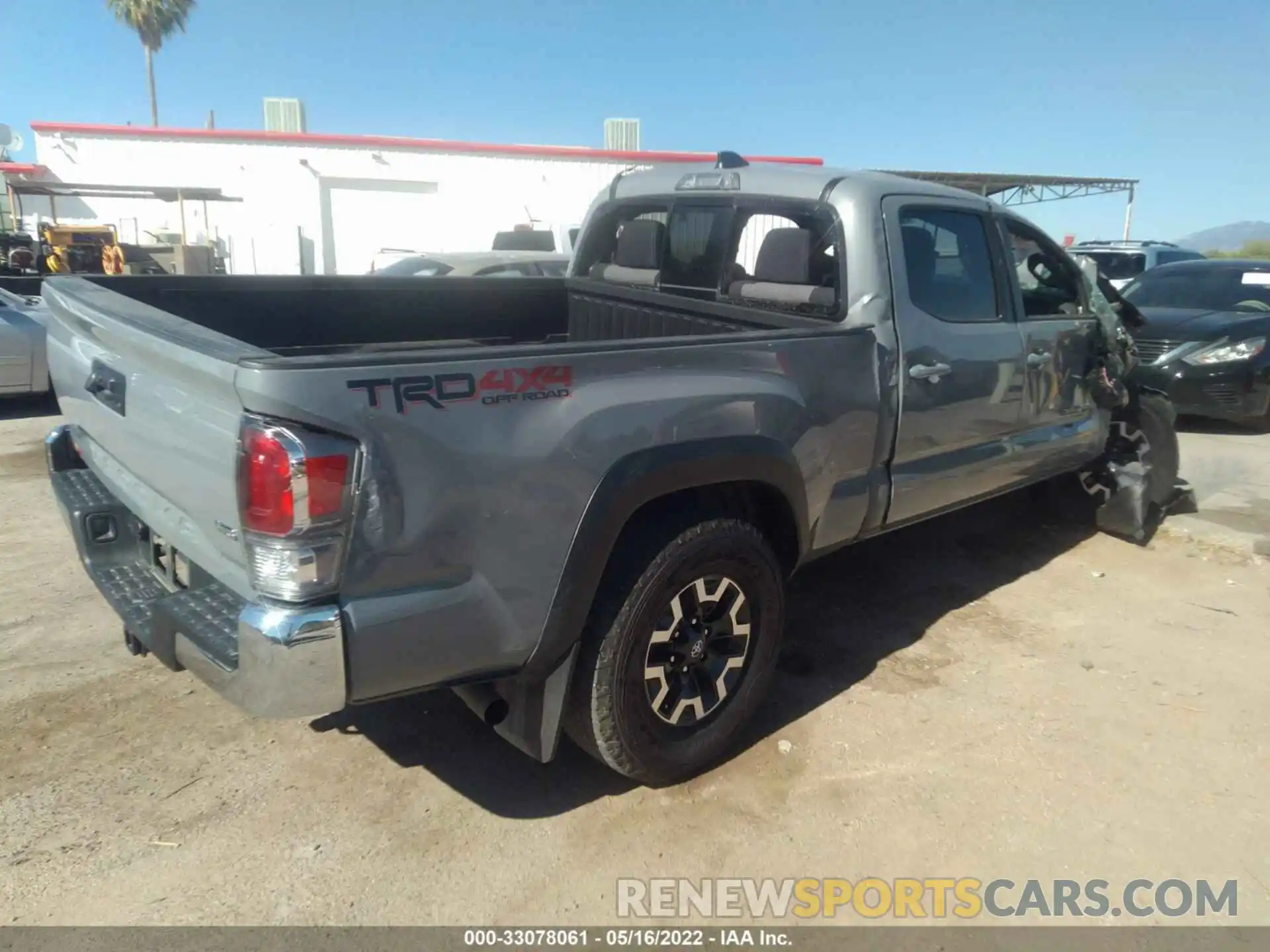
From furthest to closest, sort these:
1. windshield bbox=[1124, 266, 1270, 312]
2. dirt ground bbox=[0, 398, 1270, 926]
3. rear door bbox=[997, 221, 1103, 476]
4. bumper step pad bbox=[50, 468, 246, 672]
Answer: windshield bbox=[1124, 266, 1270, 312], rear door bbox=[997, 221, 1103, 476], dirt ground bbox=[0, 398, 1270, 926], bumper step pad bbox=[50, 468, 246, 672]

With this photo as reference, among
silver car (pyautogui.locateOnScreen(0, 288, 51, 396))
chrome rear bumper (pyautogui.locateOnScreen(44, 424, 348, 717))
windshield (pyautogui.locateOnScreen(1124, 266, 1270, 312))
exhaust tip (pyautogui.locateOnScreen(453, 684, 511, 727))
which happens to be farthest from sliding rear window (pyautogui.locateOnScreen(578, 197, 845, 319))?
windshield (pyautogui.locateOnScreen(1124, 266, 1270, 312))

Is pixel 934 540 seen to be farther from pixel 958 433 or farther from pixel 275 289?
pixel 275 289

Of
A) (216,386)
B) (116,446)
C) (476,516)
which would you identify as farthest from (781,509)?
(116,446)

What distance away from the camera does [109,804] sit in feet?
9.70

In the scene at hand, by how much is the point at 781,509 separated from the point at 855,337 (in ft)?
2.27

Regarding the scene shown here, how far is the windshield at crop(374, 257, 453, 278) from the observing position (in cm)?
982

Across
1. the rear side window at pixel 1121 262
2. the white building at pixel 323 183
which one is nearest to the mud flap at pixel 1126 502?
the rear side window at pixel 1121 262

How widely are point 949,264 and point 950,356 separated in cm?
46

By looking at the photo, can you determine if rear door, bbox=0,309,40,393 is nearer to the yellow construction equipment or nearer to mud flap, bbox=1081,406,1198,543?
the yellow construction equipment

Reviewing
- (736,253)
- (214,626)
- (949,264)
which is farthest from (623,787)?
(949,264)

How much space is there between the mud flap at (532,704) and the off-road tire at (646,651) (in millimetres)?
100

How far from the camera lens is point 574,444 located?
2.53m

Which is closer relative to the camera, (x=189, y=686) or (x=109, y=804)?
(x=109, y=804)

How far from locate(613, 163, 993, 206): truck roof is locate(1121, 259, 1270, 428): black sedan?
493 cm
